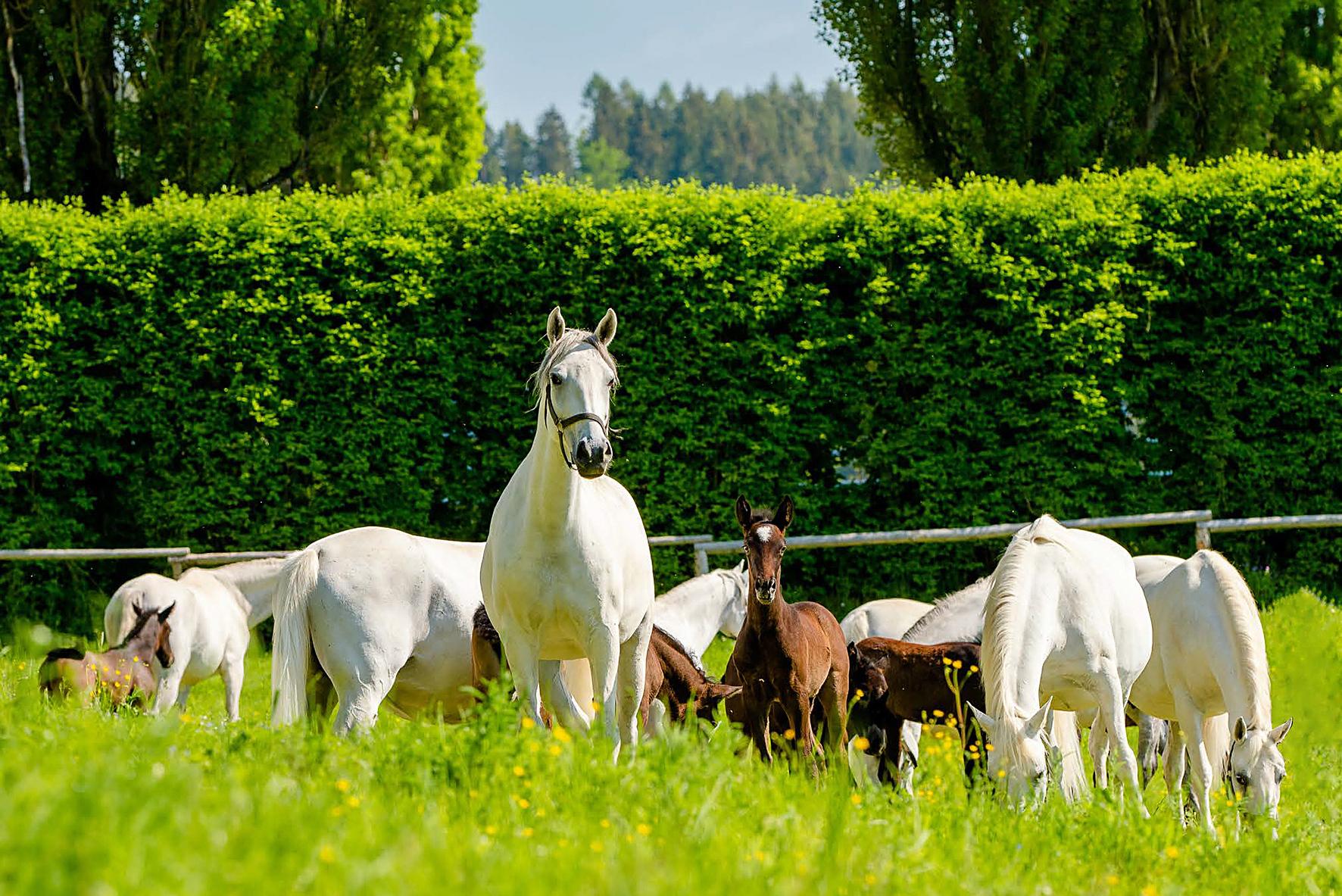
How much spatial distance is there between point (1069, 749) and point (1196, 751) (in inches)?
39.1

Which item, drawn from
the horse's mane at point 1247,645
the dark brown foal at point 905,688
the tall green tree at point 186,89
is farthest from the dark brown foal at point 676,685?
the tall green tree at point 186,89

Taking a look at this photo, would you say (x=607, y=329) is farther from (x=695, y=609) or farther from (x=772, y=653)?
(x=695, y=609)

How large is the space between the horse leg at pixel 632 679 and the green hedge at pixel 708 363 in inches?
255

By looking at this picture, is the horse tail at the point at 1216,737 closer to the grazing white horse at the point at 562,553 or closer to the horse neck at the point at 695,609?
the horse neck at the point at 695,609

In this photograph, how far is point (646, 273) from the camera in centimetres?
1340

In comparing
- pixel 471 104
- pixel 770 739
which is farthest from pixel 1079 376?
pixel 471 104

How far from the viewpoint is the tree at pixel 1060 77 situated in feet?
Result: 60.3

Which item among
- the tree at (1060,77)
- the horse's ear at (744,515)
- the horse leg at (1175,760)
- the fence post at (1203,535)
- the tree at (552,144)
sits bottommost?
the horse leg at (1175,760)

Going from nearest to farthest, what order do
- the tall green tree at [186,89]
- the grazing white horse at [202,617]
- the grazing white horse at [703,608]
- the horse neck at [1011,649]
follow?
1. the horse neck at [1011,649]
2. the grazing white horse at [703,608]
3. the grazing white horse at [202,617]
4. the tall green tree at [186,89]

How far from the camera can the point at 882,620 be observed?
33.5ft

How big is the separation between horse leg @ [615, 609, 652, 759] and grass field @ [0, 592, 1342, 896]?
142 centimetres

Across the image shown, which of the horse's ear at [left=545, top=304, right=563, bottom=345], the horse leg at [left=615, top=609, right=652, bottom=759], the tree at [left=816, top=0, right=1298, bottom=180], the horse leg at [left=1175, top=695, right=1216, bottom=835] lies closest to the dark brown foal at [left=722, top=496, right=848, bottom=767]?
the horse leg at [left=615, top=609, right=652, bottom=759]

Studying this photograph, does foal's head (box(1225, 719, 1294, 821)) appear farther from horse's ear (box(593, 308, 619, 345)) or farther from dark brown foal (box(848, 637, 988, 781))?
horse's ear (box(593, 308, 619, 345))

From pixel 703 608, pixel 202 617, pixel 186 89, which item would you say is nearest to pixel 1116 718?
pixel 703 608
